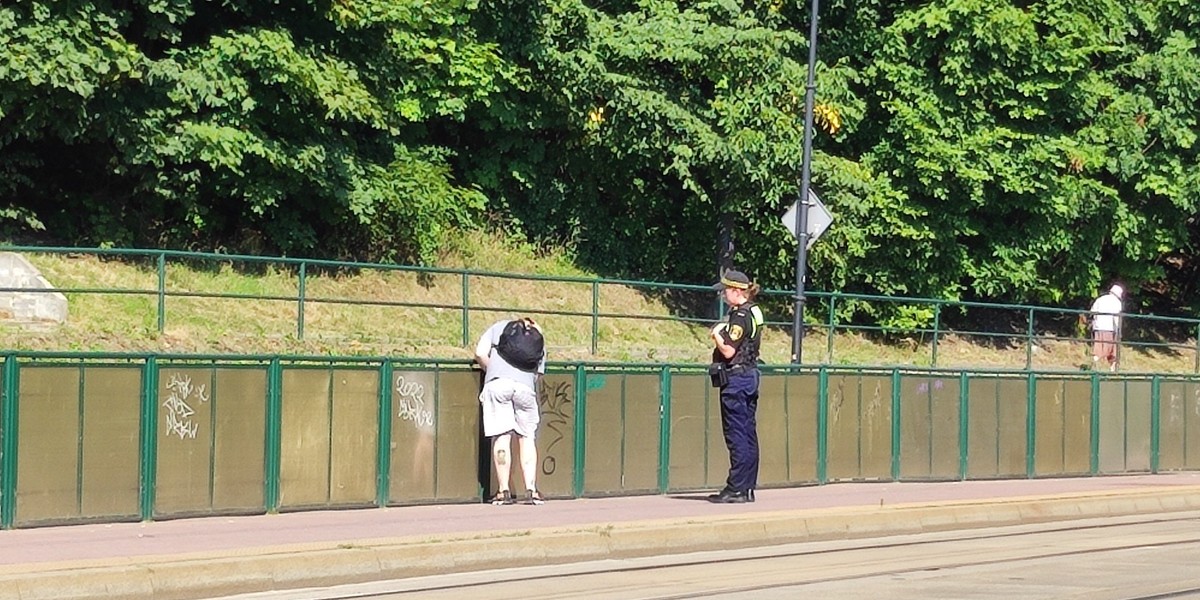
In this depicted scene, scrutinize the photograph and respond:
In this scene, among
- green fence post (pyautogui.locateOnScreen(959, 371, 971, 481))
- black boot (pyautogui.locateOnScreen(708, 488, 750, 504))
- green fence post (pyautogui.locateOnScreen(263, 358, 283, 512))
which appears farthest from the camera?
green fence post (pyautogui.locateOnScreen(959, 371, 971, 481))

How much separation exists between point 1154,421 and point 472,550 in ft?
48.8

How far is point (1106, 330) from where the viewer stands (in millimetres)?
34562

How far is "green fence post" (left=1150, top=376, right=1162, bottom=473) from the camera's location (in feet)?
82.4

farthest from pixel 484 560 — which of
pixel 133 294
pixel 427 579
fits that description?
pixel 133 294

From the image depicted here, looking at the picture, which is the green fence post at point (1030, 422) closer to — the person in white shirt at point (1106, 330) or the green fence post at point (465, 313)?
the green fence post at point (465, 313)

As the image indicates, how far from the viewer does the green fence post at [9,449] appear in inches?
526

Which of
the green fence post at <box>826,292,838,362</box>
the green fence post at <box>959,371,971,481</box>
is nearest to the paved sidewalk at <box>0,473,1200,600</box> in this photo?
the green fence post at <box>959,371,971,481</box>

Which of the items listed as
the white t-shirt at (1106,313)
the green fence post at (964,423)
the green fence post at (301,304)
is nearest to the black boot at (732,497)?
the green fence post at (964,423)

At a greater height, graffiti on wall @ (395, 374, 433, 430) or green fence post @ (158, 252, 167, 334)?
green fence post @ (158, 252, 167, 334)

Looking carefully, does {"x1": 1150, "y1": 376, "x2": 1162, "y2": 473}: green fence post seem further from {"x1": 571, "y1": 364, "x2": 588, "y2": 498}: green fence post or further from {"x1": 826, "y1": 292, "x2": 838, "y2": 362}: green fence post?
{"x1": 571, "y1": 364, "x2": 588, "y2": 498}: green fence post

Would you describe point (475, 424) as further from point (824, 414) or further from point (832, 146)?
point (832, 146)

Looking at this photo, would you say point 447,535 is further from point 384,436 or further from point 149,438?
point 384,436

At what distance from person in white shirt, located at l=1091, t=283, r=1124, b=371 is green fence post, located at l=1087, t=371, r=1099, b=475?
979 cm

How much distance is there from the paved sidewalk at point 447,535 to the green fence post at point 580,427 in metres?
0.21
